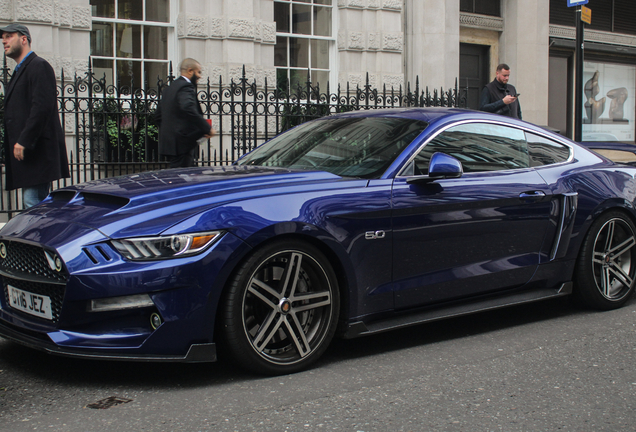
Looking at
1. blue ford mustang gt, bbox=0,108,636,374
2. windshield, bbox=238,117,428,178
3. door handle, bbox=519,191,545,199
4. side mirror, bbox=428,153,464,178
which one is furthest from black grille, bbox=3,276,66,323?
door handle, bbox=519,191,545,199

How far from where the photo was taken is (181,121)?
8.03 m

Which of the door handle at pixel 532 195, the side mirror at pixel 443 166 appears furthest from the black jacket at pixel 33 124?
the door handle at pixel 532 195

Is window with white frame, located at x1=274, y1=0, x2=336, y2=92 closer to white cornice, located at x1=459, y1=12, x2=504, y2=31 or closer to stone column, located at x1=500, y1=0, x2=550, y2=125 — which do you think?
white cornice, located at x1=459, y1=12, x2=504, y2=31

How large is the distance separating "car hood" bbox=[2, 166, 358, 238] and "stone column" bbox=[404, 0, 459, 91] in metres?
11.5

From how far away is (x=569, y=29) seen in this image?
1905 cm

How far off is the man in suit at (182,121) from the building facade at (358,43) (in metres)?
1.64

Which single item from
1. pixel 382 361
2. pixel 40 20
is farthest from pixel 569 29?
pixel 382 361

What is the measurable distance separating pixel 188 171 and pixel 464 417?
8.00 ft

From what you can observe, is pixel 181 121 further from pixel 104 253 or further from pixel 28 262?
pixel 104 253

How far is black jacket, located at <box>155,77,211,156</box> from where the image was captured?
7.98 metres

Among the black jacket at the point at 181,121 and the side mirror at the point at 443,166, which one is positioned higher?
the black jacket at the point at 181,121

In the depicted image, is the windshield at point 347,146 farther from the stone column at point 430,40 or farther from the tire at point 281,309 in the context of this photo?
the stone column at point 430,40

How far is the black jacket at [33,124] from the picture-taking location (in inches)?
246

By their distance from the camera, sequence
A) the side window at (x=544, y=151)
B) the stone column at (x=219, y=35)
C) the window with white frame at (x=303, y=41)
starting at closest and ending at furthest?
the side window at (x=544, y=151) → the stone column at (x=219, y=35) → the window with white frame at (x=303, y=41)
